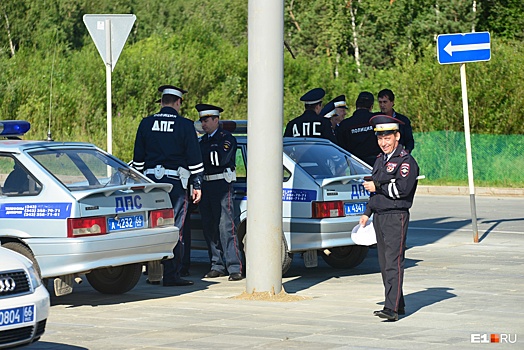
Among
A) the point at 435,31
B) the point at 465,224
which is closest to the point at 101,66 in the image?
the point at 435,31

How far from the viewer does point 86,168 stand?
431 inches

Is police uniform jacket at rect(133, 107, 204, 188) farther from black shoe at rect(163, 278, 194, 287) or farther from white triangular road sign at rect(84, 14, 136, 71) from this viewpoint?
white triangular road sign at rect(84, 14, 136, 71)

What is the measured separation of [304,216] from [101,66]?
31.2m

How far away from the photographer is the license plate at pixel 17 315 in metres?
7.00

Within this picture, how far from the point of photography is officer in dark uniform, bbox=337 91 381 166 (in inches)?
584

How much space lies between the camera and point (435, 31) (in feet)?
164

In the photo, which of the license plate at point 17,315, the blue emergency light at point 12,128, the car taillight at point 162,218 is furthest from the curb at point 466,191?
the license plate at point 17,315

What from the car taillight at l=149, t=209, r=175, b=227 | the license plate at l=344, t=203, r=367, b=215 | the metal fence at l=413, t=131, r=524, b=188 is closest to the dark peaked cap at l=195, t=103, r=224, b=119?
the license plate at l=344, t=203, r=367, b=215

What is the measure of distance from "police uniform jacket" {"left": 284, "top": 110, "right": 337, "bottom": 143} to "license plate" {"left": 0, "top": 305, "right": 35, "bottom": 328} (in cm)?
758

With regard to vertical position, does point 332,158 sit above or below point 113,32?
below

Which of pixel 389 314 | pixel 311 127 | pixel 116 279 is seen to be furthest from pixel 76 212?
pixel 311 127

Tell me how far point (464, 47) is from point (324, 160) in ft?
14.3

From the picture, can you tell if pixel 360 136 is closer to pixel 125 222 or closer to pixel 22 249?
pixel 125 222

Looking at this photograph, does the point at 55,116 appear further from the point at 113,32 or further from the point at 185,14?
the point at 185,14
